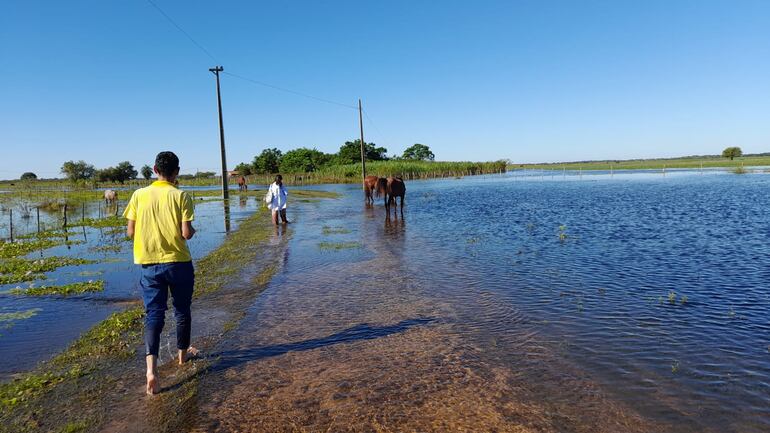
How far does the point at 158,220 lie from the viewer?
175 inches

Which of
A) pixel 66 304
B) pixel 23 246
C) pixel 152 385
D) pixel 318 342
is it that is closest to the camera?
pixel 152 385

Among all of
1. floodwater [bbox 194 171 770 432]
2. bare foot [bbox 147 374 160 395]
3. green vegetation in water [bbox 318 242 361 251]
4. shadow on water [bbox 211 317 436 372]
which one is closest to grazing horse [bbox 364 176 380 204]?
green vegetation in water [bbox 318 242 361 251]

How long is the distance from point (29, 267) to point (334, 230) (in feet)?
29.3

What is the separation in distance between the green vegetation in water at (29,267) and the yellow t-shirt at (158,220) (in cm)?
A: 724

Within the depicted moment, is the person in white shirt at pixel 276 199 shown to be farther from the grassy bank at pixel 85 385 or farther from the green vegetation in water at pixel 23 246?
the grassy bank at pixel 85 385

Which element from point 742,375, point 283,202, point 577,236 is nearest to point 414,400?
point 742,375

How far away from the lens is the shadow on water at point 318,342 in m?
5.10

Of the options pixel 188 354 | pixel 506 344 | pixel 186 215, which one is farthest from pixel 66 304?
pixel 506 344

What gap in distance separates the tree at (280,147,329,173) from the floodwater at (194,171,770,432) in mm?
78712

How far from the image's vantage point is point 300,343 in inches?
222

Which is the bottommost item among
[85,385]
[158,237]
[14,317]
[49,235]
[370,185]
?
[85,385]

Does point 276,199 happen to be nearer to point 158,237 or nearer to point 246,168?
point 158,237

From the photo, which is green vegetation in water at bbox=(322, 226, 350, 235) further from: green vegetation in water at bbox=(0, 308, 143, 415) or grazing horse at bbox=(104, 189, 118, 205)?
grazing horse at bbox=(104, 189, 118, 205)

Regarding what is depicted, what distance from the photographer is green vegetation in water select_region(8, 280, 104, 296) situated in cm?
817
